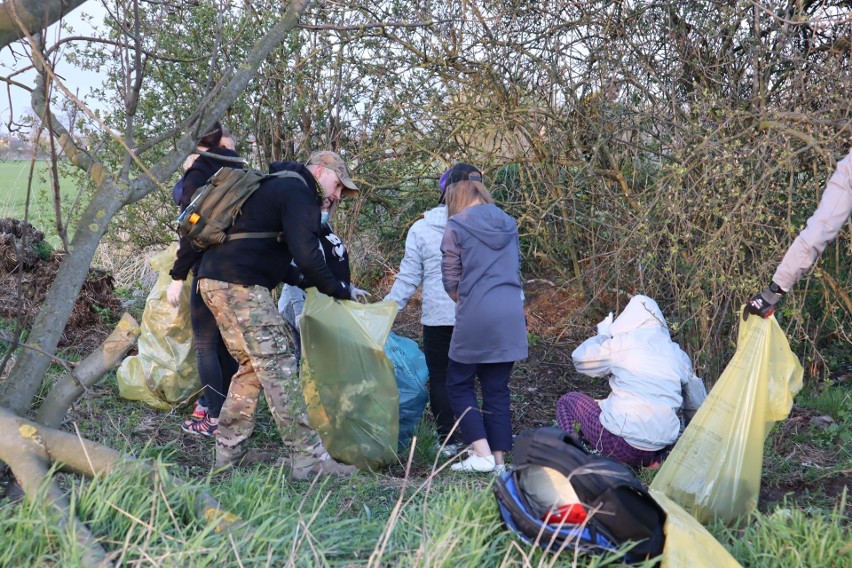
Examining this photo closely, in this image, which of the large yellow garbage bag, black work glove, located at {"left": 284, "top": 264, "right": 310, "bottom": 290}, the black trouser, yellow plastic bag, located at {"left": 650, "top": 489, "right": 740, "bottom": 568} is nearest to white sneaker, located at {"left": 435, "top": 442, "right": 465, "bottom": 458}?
the black trouser

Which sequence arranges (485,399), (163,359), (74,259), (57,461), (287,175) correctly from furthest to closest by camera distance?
(163,359), (485,399), (287,175), (74,259), (57,461)

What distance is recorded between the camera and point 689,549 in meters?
2.45

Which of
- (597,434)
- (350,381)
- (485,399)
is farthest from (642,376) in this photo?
(350,381)

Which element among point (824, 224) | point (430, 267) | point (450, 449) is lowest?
point (450, 449)

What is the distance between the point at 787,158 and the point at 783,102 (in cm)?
72

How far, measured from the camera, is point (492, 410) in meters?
4.27

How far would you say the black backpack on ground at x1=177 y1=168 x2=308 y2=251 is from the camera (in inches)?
142

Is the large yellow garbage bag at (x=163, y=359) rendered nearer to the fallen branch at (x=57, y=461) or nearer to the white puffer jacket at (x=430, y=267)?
the white puffer jacket at (x=430, y=267)

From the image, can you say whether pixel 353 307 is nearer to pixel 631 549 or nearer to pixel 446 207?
pixel 446 207

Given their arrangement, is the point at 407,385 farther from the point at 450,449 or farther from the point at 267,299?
the point at 267,299

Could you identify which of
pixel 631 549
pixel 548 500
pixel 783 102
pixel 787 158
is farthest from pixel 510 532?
pixel 783 102

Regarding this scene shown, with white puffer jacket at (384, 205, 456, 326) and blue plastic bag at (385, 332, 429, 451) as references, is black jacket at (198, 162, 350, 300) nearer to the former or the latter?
white puffer jacket at (384, 205, 456, 326)

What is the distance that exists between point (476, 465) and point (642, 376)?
904 millimetres

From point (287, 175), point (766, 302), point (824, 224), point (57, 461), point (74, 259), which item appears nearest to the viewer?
point (57, 461)
